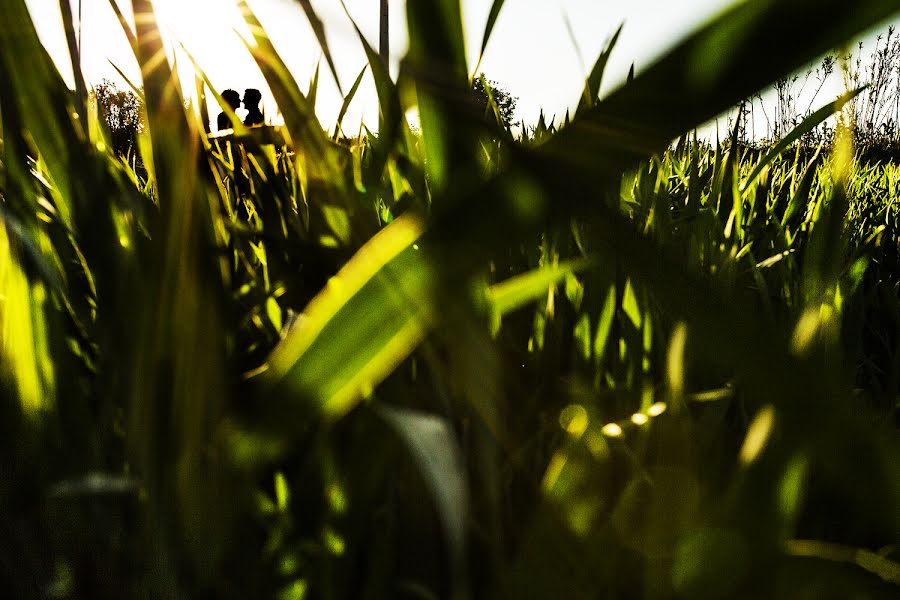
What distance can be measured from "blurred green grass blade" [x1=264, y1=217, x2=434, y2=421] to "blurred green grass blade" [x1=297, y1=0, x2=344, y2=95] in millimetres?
92

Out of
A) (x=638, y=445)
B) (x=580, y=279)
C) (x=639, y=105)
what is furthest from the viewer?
(x=580, y=279)

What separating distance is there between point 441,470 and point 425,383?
185 millimetres

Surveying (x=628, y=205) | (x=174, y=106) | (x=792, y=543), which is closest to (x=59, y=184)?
(x=174, y=106)

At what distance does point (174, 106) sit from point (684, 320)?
201mm

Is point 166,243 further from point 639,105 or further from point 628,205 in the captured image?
point 628,205

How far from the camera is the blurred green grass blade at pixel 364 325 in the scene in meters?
0.16

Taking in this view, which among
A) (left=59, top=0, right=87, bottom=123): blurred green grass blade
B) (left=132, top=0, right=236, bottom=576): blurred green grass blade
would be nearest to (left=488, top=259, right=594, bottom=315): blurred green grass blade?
(left=132, top=0, right=236, bottom=576): blurred green grass blade

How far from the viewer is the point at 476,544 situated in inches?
12.8

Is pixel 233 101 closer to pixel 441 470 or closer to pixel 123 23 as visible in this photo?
pixel 123 23

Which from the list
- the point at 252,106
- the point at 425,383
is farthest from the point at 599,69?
the point at 252,106

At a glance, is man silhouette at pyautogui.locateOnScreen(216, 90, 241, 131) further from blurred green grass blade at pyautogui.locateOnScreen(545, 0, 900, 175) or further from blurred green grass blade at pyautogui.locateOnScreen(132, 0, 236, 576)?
blurred green grass blade at pyautogui.locateOnScreen(545, 0, 900, 175)

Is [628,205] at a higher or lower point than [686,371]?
higher

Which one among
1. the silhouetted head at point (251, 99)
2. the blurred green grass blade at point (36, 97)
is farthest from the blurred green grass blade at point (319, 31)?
the silhouetted head at point (251, 99)

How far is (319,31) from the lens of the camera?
266 millimetres
